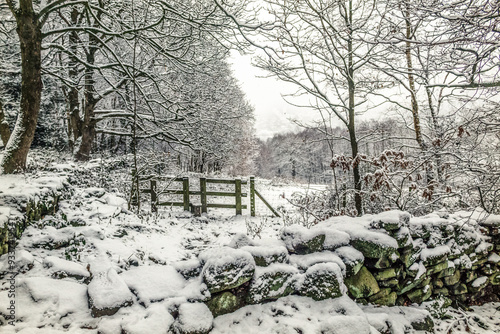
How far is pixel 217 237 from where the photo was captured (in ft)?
18.9

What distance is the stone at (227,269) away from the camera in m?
2.22

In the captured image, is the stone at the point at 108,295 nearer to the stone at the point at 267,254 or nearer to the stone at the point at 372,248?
the stone at the point at 267,254

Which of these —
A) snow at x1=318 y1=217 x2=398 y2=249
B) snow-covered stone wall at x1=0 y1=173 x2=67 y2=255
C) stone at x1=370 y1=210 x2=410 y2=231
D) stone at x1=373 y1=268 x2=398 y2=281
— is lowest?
stone at x1=373 y1=268 x2=398 y2=281

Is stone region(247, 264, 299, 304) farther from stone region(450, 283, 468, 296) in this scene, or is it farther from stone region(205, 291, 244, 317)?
stone region(450, 283, 468, 296)

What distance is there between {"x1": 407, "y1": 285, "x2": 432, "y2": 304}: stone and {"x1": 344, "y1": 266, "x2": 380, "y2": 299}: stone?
29.0 inches

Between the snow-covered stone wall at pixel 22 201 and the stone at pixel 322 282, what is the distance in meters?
3.18

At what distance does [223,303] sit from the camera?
226 cm

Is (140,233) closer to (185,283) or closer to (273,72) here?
(185,283)

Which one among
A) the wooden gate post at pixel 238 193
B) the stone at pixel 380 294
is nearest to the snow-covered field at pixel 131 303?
the stone at pixel 380 294

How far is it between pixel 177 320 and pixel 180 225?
456 cm

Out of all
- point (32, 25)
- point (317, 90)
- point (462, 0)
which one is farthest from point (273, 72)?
point (32, 25)

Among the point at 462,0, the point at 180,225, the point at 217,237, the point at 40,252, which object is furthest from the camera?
the point at 180,225

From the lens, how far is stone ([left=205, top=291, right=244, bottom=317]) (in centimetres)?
222

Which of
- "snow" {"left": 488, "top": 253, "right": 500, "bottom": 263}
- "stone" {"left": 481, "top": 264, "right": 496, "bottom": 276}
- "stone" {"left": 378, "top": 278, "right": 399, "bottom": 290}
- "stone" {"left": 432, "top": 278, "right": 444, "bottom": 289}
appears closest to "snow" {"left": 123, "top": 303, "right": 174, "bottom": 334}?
"stone" {"left": 378, "top": 278, "right": 399, "bottom": 290}
